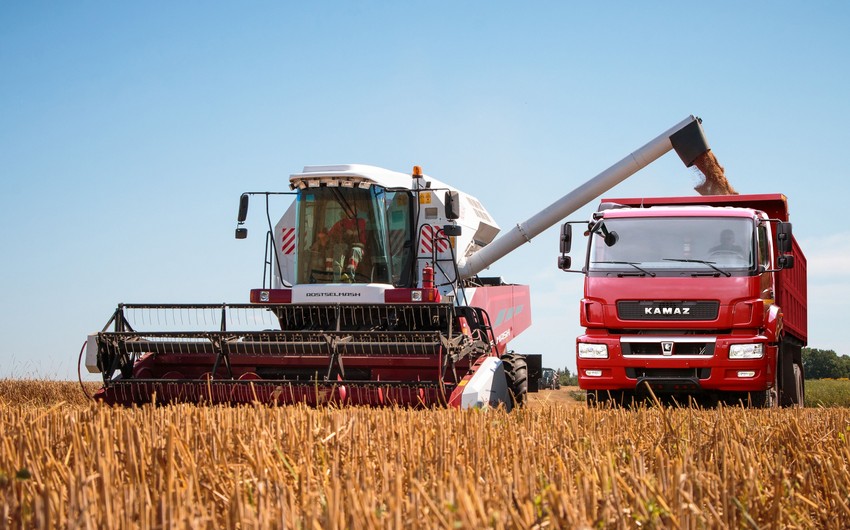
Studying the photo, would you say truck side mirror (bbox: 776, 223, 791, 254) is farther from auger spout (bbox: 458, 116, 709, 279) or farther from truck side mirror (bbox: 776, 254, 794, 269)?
auger spout (bbox: 458, 116, 709, 279)

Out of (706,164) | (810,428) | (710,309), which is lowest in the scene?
(810,428)

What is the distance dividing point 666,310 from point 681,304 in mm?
164

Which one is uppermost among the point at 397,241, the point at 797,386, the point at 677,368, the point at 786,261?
the point at 397,241

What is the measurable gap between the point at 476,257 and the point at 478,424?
891 centimetres

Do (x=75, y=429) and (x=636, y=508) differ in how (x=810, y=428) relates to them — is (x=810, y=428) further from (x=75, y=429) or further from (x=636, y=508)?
(x=75, y=429)

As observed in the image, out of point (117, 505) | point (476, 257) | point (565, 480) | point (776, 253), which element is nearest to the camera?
point (117, 505)

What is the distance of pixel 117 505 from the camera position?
2.90 metres

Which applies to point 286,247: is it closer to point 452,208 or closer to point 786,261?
point 452,208

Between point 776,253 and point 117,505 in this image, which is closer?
point 117,505

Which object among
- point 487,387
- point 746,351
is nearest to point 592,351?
point 746,351

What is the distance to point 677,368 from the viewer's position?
961cm

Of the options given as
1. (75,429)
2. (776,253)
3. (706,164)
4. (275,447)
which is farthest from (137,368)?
(706,164)

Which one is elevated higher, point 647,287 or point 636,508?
point 647,287

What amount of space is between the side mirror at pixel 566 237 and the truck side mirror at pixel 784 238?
2.17 metres
